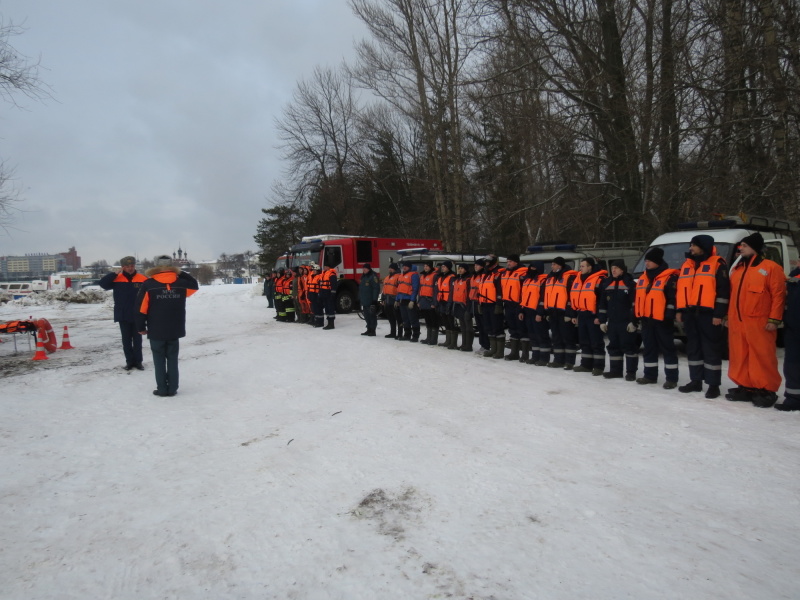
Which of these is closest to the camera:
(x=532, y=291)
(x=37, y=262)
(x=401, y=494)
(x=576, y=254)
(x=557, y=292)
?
(x=401, y=494)

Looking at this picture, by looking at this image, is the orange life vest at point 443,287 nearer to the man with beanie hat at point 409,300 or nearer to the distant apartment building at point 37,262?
the man with beanie hat at point 409,300

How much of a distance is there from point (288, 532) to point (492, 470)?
1.82 metres

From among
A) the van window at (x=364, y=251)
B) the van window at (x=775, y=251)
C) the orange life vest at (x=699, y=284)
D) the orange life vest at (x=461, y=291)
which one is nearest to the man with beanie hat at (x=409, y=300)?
the orange life vest at (x=461, y=291)

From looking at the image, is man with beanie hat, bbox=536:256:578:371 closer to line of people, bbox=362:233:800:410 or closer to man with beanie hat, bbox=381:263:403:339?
line of people, bbox=362:233:800:410

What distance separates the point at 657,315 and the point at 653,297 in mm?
262

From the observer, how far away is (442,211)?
25.0m

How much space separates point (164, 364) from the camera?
7801 mm

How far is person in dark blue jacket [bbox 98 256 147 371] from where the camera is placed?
956 cm

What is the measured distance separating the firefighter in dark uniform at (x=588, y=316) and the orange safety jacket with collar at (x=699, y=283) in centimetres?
146

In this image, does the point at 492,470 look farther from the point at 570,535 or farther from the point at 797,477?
the point at 797,477

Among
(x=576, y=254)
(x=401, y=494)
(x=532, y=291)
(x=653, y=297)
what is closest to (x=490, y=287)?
(x=532, y=291)

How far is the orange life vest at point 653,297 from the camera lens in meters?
7.52

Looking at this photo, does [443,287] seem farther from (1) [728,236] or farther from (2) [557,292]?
(1) [728,236]

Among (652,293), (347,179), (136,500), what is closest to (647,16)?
(652,293)
